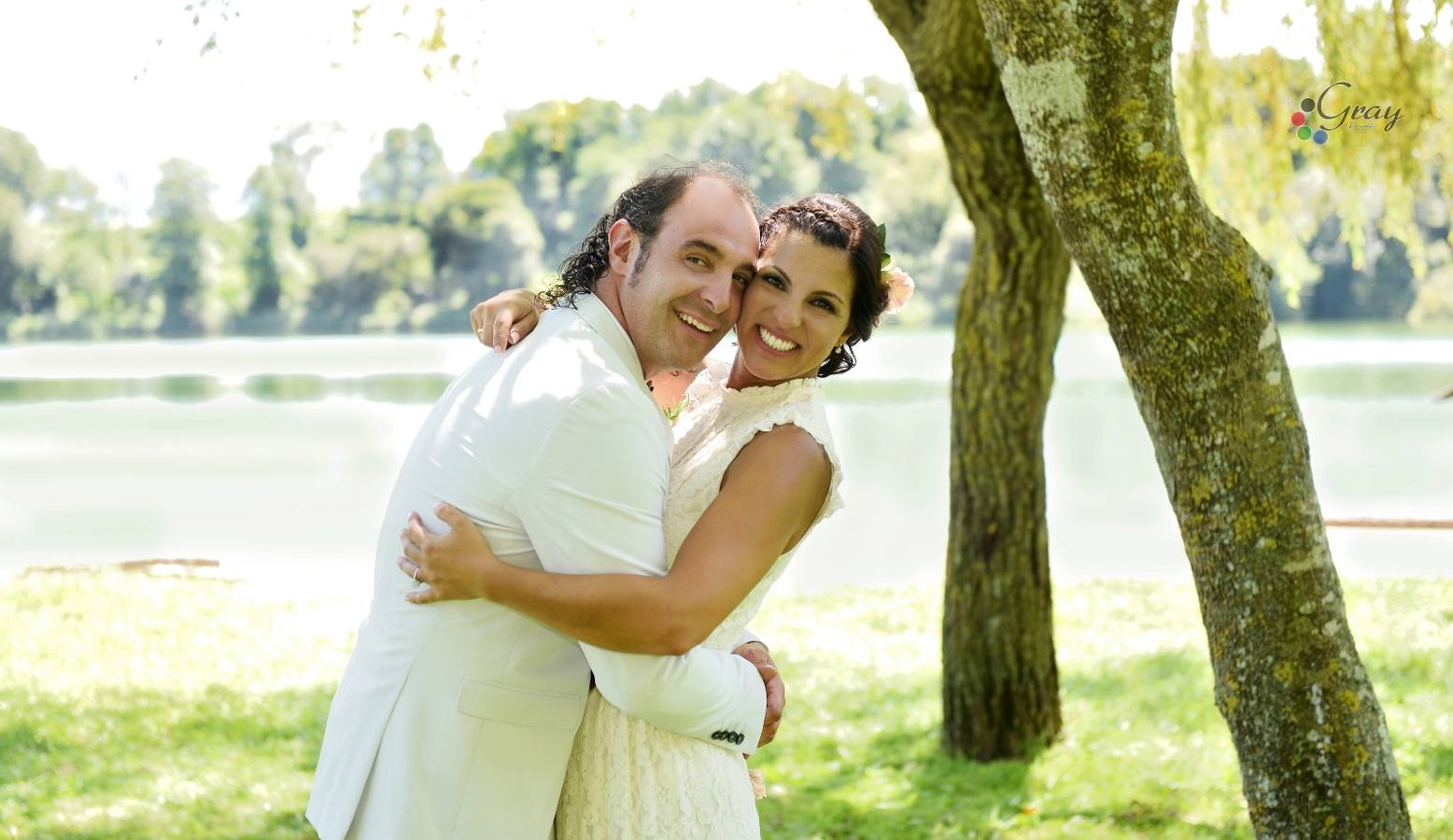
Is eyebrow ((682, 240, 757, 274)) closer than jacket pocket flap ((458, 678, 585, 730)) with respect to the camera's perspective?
No

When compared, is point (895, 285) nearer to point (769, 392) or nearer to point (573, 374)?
point (769, 392)

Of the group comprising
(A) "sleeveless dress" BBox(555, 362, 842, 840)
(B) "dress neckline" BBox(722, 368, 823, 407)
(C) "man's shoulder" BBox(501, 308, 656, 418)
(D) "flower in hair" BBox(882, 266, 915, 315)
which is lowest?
(A) "sleeveless dress" BBox(555, 362, 842, 840)

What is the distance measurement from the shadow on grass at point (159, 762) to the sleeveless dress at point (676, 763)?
285cm

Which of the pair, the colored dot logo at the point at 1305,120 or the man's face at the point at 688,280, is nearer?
the man's face at the point at 688,280

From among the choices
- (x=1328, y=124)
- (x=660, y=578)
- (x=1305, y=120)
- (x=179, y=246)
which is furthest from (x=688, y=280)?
(x=179, y=246)

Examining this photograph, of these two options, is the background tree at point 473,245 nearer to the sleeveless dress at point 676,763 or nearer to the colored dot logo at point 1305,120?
the colored dot logo at point 1305,120

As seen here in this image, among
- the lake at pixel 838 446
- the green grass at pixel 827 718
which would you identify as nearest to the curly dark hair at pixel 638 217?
the green grass at pixel 827 718

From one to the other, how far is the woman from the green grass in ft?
8.38

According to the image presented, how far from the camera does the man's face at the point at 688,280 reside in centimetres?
247

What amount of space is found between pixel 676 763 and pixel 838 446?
12353 mm

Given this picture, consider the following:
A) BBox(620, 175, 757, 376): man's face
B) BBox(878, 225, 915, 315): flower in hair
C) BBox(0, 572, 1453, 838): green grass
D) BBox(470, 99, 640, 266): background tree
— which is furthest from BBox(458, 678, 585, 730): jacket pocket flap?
BBox(470, 99, 640, 266): background tree

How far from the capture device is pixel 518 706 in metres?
2.24

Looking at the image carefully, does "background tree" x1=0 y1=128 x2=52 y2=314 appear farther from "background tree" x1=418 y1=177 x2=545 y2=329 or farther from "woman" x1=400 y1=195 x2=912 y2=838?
"woman" x1=400 y1=195 x2=912 y2=838

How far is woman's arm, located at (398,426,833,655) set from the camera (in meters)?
2.04
